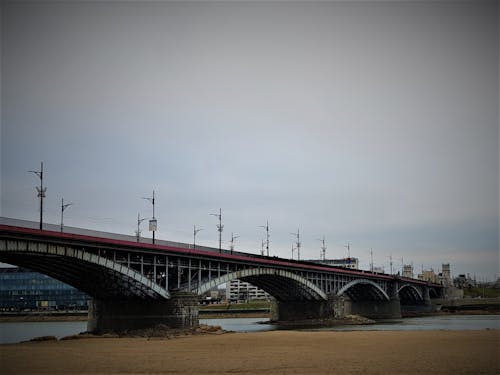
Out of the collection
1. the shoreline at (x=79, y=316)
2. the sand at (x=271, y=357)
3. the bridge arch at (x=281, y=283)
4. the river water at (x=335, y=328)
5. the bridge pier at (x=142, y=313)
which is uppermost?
the bridge arch at (x=281, y=283)

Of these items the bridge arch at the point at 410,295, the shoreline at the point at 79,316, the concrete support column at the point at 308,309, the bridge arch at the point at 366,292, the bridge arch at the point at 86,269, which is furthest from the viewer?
the bridge arch at the point at 410,295

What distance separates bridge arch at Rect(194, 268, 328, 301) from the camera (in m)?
83.7

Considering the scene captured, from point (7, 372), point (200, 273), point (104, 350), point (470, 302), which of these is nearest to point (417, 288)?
point (470, 302)

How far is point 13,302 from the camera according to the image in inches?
6978

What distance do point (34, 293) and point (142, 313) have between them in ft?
408

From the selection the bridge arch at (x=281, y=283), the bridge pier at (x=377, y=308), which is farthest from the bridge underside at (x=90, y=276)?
the bridge pier at (x=377, y=308)

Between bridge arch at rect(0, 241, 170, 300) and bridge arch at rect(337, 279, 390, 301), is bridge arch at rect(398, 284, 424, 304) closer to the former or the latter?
bridge arch at rect(337, 279, 390, 301)

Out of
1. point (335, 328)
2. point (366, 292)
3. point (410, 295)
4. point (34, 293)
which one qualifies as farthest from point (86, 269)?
point (410, 295)

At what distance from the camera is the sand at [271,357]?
30.9 metres

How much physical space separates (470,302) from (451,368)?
155m

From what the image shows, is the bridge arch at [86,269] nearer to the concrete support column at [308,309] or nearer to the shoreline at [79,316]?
the concrete support column at [308,309]

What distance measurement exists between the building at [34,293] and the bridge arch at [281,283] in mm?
91904

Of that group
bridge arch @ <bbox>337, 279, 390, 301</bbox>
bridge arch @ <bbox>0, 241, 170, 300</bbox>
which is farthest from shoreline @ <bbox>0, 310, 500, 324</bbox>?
bridge arch @ <bbox>0, 241, 170, 300</bbox>

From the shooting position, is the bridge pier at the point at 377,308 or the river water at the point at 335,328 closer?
the river water at the point at 335,328
